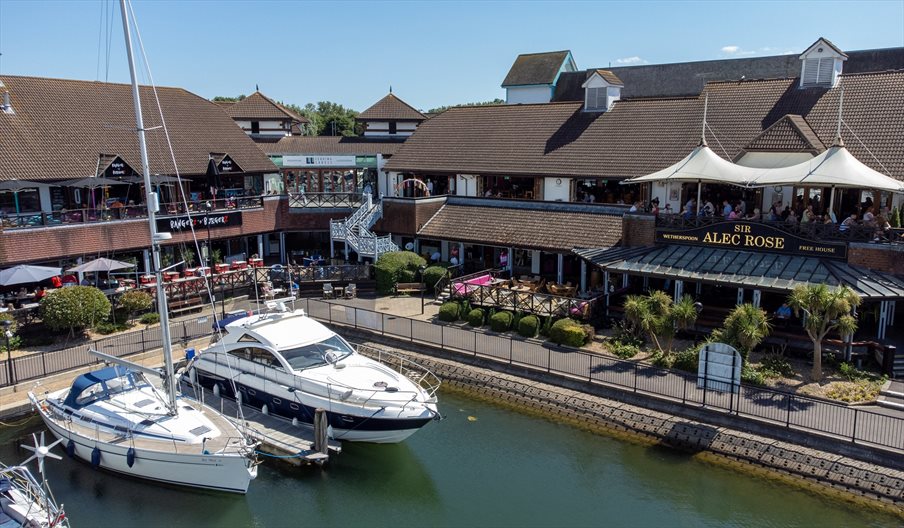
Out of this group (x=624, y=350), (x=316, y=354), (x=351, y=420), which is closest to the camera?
(x=351, y=420)

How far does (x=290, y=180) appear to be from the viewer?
139 ft

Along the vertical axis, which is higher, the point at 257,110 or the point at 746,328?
the point at 257,110

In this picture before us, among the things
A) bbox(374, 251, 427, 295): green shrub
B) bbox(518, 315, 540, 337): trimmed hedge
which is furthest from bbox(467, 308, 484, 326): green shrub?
bbox(374, 251, 427, 295): green shrub

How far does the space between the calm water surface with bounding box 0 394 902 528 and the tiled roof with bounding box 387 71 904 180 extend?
48.5 feet

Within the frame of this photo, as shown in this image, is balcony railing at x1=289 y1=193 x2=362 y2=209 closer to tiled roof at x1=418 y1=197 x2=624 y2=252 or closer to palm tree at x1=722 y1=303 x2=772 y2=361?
tiled roof at x1=418 y1=197 x2=624 y2=252

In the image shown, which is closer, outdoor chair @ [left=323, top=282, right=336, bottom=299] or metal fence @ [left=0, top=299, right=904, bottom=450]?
metal fence @ [left=0, top=299, right=904, bottom=450]

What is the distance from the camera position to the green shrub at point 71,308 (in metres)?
25.5

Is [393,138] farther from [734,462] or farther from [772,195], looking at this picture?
[734,462]

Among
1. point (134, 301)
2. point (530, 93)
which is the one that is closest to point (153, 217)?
point (134, 301)

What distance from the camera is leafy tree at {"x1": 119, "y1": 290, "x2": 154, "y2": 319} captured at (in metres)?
28.0

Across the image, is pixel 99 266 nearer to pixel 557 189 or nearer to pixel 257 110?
pixel 557 189

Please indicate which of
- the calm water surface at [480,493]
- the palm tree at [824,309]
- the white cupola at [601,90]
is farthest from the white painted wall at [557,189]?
the calm water surface at [480,493]

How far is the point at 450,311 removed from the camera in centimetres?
2767

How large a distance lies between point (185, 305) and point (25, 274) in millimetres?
6139
